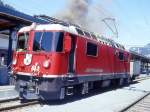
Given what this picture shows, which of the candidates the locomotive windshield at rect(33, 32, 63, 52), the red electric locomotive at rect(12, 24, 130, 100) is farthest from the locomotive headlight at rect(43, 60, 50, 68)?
the locomotive windshield at rect(33, 32, 63, 52)

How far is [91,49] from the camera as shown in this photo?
15.0m

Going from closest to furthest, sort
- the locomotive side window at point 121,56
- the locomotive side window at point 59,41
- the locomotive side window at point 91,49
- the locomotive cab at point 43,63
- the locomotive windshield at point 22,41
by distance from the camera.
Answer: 1. the locomotive cab at point 43,63
2. the locomotive side window at point 59,41
3. the locomotive windshield at point 22,41
4. the locomotive side window at point 91,49
5. the locomotive side window at point 121,56

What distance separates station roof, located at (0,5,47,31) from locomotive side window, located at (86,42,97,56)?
4882 millimetres

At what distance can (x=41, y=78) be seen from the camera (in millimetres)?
11484

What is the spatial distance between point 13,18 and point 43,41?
545 centimetres

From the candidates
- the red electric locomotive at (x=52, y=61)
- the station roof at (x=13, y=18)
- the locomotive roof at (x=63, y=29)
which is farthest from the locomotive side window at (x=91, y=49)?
the station roof at (x=13, y=18)

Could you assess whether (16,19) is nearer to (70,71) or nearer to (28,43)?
(28,43)

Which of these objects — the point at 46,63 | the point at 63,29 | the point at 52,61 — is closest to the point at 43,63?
the point at 46,63

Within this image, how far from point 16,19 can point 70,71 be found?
20.3 ft

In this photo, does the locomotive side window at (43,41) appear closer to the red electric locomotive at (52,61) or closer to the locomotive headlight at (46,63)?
the red electric locomotive at (52,61)

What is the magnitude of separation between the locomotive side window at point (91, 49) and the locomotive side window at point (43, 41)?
3111mm

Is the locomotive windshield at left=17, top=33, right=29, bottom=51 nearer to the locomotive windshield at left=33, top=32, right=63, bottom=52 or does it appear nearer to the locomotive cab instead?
the locomotive cab

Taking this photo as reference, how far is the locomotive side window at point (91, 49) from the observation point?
14578 mm

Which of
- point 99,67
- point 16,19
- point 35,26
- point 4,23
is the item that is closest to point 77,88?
point 99,67
